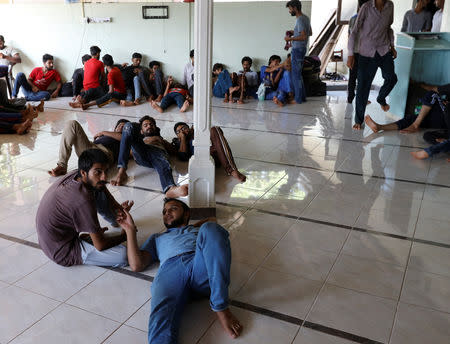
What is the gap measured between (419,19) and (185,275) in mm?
6199

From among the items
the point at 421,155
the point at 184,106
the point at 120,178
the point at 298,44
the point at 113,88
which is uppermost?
the point at 298,44

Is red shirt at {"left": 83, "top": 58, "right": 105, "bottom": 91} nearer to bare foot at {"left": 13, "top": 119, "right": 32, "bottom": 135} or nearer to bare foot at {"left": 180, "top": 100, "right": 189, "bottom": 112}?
bare foot at {"left": 180, "top": 100, "right": 189, "bottom": 112}

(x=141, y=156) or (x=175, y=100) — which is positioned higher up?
(x=175, y=100)

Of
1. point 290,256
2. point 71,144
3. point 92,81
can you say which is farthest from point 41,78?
point 290,256

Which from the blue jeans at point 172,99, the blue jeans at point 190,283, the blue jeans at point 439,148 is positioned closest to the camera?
the blue jeans at point 190,283

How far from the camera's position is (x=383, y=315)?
2.15 meters

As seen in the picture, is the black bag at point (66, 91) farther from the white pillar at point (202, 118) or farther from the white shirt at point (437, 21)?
the white shirt at point (437, 21)

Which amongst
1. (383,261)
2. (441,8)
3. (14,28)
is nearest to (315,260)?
(383,261)

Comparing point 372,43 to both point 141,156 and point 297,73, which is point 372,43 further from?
point 141,156

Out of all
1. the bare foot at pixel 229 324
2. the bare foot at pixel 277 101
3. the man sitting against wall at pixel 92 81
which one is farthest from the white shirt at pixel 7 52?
the bare foot at pixel 229 324

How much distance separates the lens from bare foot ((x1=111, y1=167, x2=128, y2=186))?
3.81 metres

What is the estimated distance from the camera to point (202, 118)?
3062mm

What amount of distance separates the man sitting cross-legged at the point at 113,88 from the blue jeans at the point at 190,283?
17.9 ft

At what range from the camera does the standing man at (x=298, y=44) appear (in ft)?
22.8
